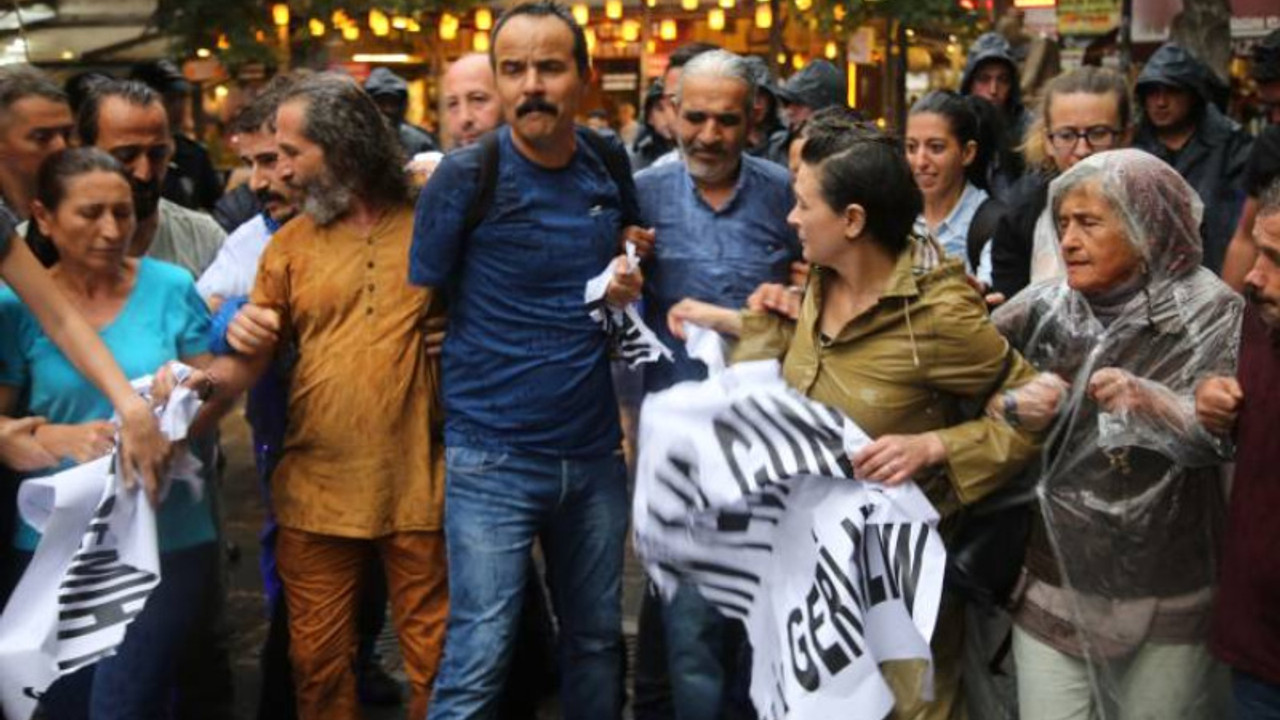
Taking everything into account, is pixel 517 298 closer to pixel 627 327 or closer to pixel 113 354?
pixel 627 327

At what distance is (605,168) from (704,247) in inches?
15.6

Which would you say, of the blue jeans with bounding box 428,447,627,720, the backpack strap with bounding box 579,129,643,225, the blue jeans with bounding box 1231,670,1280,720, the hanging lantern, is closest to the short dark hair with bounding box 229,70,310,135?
the backpack strap with bounding box 579,129,643,225

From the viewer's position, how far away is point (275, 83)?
5727 millimetres

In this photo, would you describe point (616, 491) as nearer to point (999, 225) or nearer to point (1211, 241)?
point (999, 225)

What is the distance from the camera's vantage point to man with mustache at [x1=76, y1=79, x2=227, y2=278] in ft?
19.1

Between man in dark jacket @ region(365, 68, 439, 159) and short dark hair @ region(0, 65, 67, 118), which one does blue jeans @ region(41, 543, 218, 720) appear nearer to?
short dark hair @ region(0, 65, 67, 118)

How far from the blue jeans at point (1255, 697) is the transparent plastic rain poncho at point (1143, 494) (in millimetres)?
270

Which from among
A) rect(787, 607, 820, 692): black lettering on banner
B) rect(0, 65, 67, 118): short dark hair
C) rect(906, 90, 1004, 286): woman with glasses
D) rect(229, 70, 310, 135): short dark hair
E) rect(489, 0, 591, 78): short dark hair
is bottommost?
rect(787, 607, 820, 692): black lettering on banner

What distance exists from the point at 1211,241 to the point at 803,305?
150 inches

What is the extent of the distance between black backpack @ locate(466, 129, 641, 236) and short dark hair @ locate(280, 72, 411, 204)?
1.17ft

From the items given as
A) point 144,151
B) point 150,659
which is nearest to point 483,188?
point 150,659

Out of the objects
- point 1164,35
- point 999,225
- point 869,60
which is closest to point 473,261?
point 999,225

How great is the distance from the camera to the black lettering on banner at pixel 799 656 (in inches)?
156

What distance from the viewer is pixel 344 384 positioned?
4.79 m
